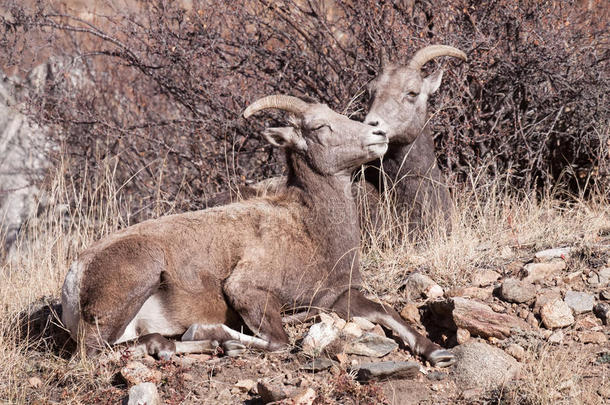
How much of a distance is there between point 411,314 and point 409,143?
8.25 feet

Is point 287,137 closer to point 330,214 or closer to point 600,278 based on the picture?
point 330,214

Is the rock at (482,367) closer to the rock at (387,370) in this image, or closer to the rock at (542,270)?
the rock at (387,370)

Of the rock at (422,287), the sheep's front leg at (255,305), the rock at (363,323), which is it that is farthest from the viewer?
the rock at (422,287)

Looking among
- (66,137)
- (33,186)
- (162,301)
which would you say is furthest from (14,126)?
(162,301)

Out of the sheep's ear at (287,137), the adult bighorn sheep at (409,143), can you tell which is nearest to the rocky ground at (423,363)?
the sheep's ear at (287,137)

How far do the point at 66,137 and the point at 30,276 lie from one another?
161 inches

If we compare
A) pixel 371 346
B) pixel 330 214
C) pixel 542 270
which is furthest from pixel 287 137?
pixel 542 270

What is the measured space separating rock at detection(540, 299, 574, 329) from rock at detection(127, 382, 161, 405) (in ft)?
8.40

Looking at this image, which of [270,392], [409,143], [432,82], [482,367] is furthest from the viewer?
[432,82]

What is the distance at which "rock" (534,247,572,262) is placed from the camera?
20.5ft

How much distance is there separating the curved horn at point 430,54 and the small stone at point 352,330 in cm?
314

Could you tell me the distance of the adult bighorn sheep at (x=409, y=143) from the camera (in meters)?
7.78

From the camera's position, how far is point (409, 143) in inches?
313

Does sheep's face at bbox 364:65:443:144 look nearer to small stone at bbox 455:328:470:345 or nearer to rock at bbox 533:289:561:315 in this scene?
rock at bbox 533:289:561:315
